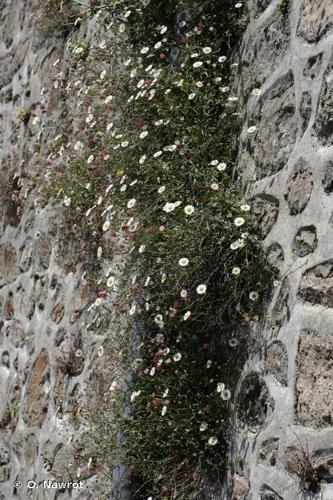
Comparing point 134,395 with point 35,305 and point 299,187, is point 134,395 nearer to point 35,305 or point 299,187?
point 299,187

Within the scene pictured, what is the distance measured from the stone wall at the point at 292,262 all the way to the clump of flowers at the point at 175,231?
137mm

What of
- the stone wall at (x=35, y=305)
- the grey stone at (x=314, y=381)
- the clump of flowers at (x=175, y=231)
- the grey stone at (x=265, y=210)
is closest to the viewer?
the grey stone at (x=314, y=381)

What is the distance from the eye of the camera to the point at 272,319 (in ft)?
9.68

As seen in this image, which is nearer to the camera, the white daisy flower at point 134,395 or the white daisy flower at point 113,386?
the white daisy flower at point 134,395

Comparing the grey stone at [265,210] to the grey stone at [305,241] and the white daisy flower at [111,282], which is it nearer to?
the grey stone at [305,241]

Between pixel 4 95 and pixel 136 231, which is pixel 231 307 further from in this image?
pixel 4 95

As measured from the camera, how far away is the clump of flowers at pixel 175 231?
3.21 metres

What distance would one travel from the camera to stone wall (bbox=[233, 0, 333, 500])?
261 cm

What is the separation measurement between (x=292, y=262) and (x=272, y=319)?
236 mm

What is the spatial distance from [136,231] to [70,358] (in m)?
1.22

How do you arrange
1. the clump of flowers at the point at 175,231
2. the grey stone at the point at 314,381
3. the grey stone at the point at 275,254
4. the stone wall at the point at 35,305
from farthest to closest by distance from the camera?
the stone wall at the point at 35,305
the clump of flowers at the point at 175,231
the grey stone at the point at 275,254
the grey stone at the point at 314,381

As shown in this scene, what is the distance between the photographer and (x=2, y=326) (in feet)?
18.7

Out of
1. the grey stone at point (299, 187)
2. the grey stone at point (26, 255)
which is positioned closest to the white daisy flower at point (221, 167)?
the grey stone at point (299, 187)

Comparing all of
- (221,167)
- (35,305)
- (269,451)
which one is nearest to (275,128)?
(221,167)
